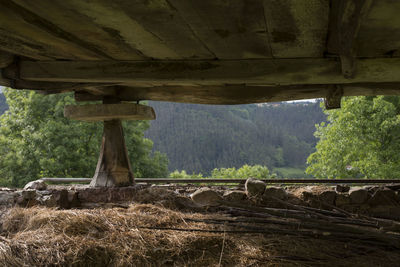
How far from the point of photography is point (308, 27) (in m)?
2.45

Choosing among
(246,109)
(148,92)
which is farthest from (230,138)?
(148,92)

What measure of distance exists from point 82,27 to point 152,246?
6.68 ft

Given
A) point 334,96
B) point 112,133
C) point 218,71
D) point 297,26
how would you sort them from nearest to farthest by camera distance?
1. point 297,26
2. point 218,71
3. point 334,96
4. point 112,133

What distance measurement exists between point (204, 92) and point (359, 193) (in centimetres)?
254

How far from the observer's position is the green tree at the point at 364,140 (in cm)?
1475

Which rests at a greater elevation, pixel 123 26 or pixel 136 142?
pixel 136 142

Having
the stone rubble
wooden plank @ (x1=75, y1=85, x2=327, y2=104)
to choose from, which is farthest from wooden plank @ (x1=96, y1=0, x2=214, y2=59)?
the stone rubble

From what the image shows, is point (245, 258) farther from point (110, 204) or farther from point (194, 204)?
point (110, 204)

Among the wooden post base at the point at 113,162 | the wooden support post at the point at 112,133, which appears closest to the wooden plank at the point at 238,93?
the wooden support post at the point at 112,133

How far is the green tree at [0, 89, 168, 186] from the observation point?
17.8 m

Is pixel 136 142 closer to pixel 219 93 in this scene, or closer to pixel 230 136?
pixel 219 93

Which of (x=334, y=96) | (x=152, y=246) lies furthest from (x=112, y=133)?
(x=334, y=96)

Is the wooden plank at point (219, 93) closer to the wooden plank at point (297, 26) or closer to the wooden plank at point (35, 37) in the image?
the wooden plank at point (297, 26)

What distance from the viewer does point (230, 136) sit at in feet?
284
